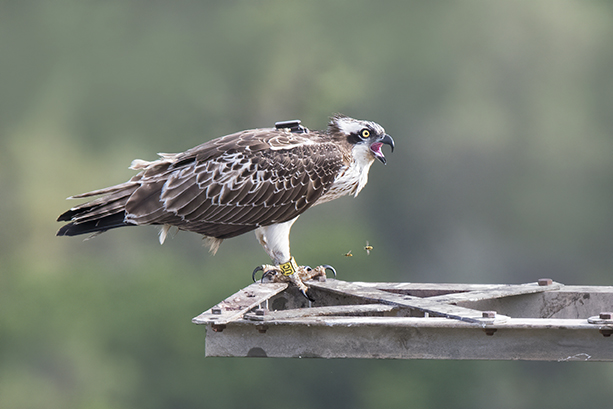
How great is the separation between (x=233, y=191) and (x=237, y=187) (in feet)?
0.17

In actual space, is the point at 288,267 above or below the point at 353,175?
below

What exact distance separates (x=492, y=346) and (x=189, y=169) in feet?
10.8

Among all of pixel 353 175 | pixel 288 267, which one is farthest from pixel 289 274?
pixel 353 175

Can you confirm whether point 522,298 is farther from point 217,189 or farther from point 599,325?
point 217,189

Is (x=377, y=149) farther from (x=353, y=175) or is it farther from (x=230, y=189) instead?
(x=230, y=189)

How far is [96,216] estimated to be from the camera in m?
7.48

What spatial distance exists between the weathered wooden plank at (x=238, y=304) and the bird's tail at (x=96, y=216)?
1264mm

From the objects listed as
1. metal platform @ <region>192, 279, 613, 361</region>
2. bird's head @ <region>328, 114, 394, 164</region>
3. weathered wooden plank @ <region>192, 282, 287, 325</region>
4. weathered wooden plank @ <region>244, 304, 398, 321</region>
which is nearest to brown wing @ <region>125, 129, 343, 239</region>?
bird's head @ <region>328, 114, 394, 164</region>

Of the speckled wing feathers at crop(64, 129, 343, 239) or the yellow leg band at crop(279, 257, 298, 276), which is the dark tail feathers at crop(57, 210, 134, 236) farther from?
the yellow leg band at crop(279, 257, 298, 276)

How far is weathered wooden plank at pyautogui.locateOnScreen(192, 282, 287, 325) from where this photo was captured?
6.06 metres

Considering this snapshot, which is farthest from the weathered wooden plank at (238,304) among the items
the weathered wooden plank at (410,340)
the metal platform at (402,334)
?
the weathered wooden plank at (410,340)

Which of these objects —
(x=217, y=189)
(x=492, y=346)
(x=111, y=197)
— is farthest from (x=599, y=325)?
(x=111, y=197)

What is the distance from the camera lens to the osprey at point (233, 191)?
24.7 feet

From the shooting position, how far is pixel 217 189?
759 centimetres
